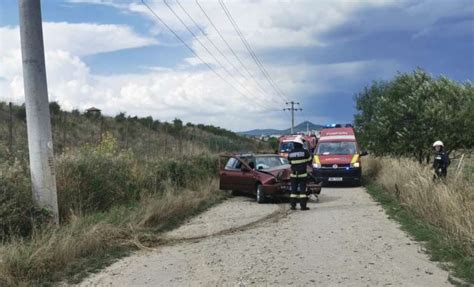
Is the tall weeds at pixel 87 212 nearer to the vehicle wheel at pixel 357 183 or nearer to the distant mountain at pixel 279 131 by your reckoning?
the vehicle wheel at pixel 357 183

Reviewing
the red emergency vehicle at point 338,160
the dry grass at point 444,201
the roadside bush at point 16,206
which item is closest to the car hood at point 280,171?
the dry grass at point 444,201

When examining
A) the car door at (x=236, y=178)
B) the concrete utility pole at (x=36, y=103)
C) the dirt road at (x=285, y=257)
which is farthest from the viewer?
the car door at (x=236, y=178)

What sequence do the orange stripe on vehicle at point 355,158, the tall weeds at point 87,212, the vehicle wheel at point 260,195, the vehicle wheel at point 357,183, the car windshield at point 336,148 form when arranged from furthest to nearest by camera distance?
the car windshield at point 336,148 → the orange stripe on vehicle at point 355,158 → the vehicle wheel at point 357,183 → the vehicle wheel at point 260,195 → the tall weeds at point 87,212

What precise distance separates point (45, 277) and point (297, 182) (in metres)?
8.50

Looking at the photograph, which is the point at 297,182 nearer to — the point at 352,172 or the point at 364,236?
the point at 364,236

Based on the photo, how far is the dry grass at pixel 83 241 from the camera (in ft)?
22.7

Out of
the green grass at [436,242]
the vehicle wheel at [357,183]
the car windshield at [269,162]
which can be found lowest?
the vehicle wheel at [357,183]

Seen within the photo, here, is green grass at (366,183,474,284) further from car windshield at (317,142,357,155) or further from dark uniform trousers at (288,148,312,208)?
car windshield at (317,142,357,155)

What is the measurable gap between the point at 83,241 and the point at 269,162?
9887 mm

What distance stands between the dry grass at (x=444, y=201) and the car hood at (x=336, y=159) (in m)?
6.31

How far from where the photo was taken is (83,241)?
8.55 m

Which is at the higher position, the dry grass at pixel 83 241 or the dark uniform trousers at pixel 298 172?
the dark uniform trousers at pixel 298 172

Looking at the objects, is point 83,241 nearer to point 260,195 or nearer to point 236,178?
point 260,195

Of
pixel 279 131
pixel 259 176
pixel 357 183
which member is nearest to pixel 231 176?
pixel 259 176
